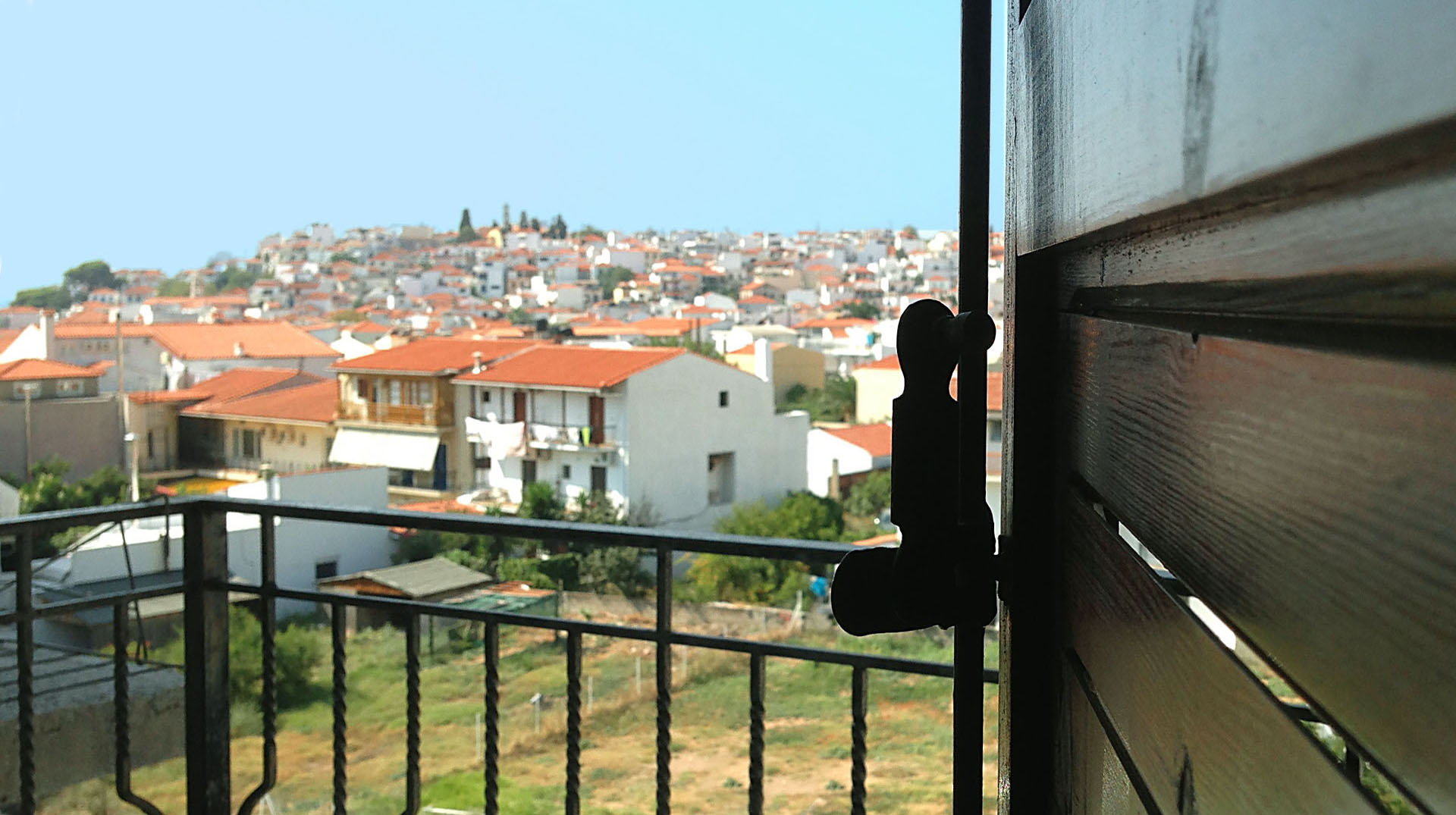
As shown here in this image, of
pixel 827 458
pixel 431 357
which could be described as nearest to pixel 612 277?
pixel 431 357

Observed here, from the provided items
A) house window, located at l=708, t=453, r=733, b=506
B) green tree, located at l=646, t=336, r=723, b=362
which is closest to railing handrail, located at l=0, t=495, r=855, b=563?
house window, located at l=708, t=453, r=733, b=506

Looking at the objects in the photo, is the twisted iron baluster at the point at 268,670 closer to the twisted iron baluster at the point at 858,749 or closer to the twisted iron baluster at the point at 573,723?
the twisted iron baluster at the point at 573,723

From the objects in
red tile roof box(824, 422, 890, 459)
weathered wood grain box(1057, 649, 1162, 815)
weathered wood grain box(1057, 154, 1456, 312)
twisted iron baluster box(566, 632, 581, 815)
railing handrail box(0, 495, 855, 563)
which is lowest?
red tile roof box(824, 422, 890, 459)

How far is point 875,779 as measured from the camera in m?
10.6

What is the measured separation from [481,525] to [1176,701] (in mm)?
1275

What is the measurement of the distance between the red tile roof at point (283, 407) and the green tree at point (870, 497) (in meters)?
10.3

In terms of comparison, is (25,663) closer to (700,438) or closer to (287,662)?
(287,662)

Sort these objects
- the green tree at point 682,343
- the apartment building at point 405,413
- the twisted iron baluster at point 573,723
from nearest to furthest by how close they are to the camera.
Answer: the twisted iron baluster at point 573,723 → the apartment building at point 405,413 → the green tree at point 682,343

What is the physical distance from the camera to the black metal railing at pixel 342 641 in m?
1.33

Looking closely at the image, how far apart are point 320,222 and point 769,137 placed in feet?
81.0

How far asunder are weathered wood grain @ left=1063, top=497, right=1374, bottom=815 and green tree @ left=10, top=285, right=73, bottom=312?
123 feet

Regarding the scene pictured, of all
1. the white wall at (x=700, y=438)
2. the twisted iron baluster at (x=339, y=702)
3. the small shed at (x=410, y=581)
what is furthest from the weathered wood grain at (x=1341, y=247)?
the white wall at (x=700, y=438)

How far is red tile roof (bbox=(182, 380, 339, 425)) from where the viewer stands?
23531 mm

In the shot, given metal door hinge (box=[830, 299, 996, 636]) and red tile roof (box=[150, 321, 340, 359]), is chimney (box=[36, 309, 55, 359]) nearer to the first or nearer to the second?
red tile roof (box=[150, 321, 340, 359])
